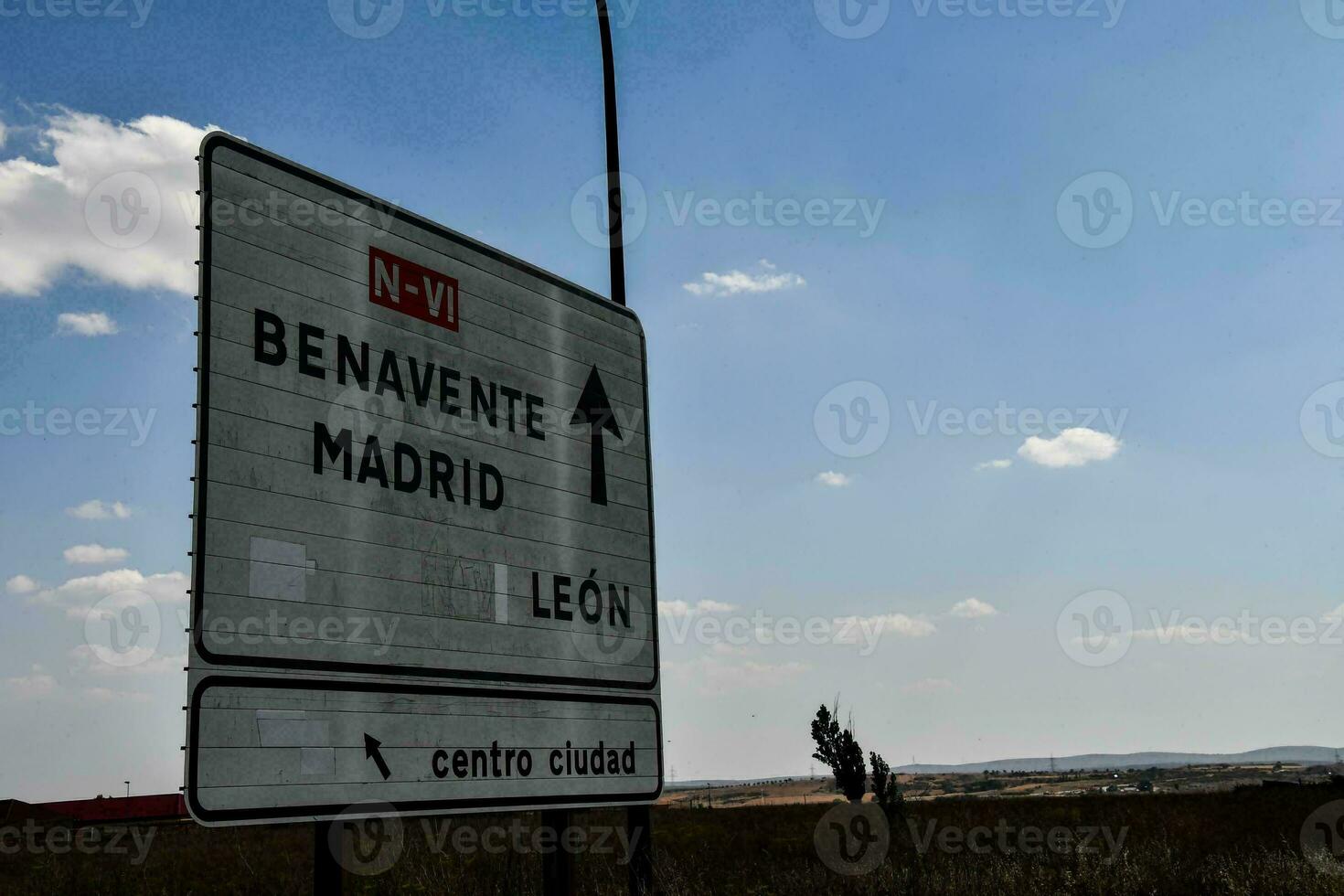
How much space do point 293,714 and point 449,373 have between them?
1822mm

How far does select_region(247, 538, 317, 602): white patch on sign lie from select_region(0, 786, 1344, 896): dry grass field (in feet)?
13.8

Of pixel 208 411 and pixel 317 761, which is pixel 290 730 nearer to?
pixel 317 761

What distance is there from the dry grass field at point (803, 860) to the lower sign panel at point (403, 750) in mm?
2634

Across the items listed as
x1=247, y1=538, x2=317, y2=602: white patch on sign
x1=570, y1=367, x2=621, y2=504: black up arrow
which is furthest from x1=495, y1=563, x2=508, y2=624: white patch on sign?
x1=247, y1=538, x2=317, y2=602: white patch on sign

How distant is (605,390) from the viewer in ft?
21.3

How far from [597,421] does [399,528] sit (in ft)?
5.96

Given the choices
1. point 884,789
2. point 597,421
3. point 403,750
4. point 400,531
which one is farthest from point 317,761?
point 884,789

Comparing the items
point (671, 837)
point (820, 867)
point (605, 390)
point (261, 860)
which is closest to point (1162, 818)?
point (671, 837)

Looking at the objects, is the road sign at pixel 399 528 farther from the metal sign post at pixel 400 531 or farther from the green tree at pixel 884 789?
the green tree at pixel 884 789

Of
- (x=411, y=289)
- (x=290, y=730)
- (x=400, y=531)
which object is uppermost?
(x=411, y=289)

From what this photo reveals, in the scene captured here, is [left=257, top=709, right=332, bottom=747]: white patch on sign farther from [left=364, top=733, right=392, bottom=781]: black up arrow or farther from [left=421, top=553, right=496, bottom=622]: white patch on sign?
[left=421, top=553, right=496, bottom=622]: white patch on sign

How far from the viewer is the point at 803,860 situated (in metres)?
19.5

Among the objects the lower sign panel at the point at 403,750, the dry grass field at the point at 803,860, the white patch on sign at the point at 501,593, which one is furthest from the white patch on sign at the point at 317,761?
the dry grass field at the point at 803,860

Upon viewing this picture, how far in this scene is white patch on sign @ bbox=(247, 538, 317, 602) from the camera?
161 inches
